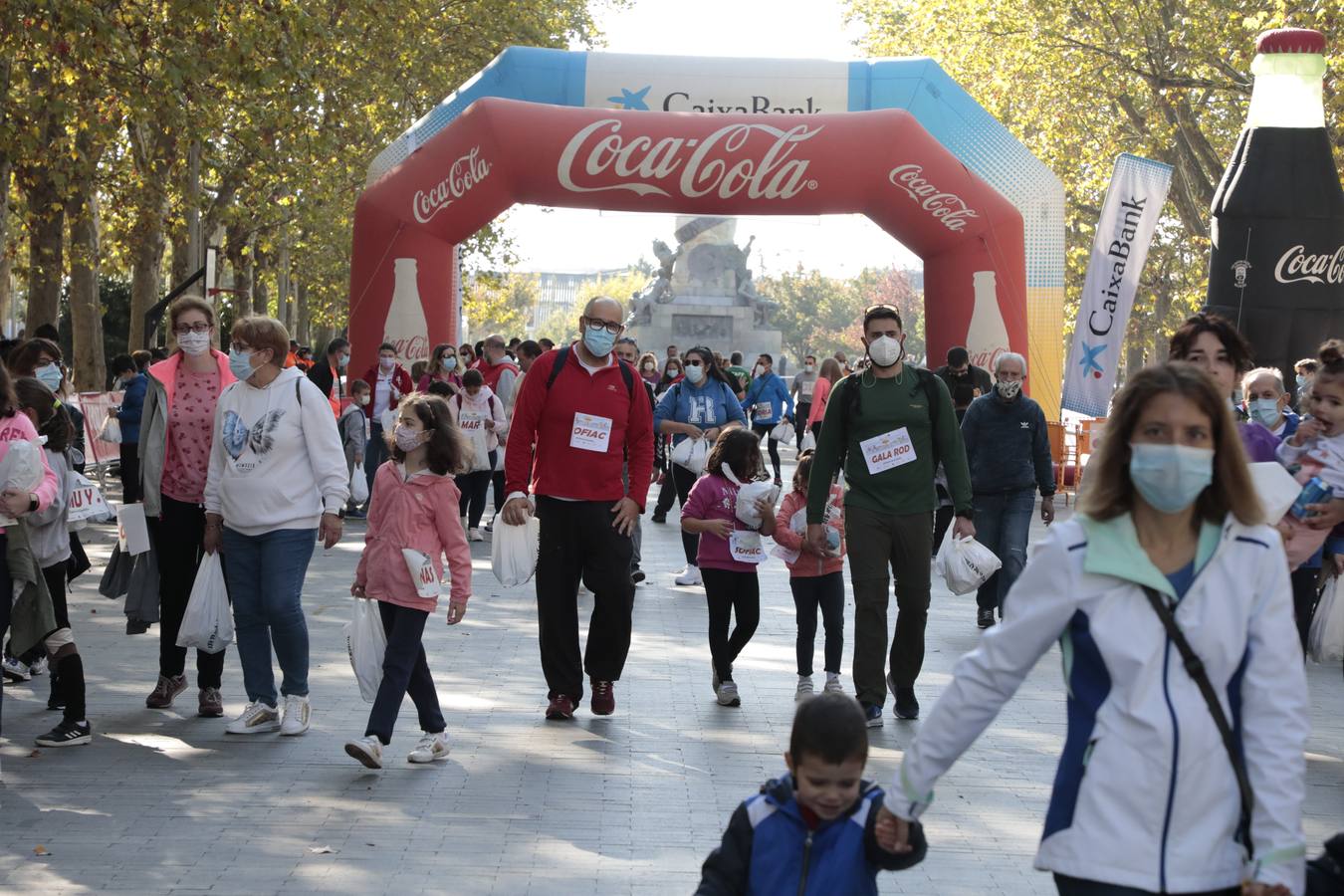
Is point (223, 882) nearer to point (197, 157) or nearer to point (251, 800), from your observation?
point (251, 800)

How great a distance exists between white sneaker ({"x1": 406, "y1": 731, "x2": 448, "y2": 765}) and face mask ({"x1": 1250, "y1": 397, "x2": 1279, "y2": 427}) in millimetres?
4227

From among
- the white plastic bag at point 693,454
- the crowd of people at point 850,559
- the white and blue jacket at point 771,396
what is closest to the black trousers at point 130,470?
the crowd of people at point 850,559

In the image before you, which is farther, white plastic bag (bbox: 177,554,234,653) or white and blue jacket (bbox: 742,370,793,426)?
white and blue jacket (bbox: 742,370,793,426)

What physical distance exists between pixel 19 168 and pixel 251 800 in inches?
597

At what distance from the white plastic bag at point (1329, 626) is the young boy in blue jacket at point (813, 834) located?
3.86 metres

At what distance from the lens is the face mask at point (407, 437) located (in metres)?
7.38

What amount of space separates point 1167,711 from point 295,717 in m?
5.44

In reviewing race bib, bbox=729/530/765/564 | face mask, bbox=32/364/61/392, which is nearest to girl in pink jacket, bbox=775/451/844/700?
race bib, bbox=729/530/765/564

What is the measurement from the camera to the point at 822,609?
8953mm

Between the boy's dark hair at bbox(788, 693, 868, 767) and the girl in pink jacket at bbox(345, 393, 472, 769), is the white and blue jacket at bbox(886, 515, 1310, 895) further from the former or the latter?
the girl in pink jacket at bbox(345, 393, 472, 769)

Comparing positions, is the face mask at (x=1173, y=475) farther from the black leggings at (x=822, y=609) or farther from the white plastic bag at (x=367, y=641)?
the black leggings at (x=822, y=609)

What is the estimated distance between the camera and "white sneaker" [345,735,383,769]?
7035 mm

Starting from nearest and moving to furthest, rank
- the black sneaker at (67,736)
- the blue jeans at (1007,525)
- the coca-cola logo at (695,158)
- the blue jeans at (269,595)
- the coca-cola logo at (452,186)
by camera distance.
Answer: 1. the black sneaker at (67,736)
2. the blue jeans at (269,595)
3. the blue jeans at (1007,525)
4. the coca-cola logo at (695,158)
5. the coca-cola logo at (452,186)

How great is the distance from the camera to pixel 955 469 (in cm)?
853
